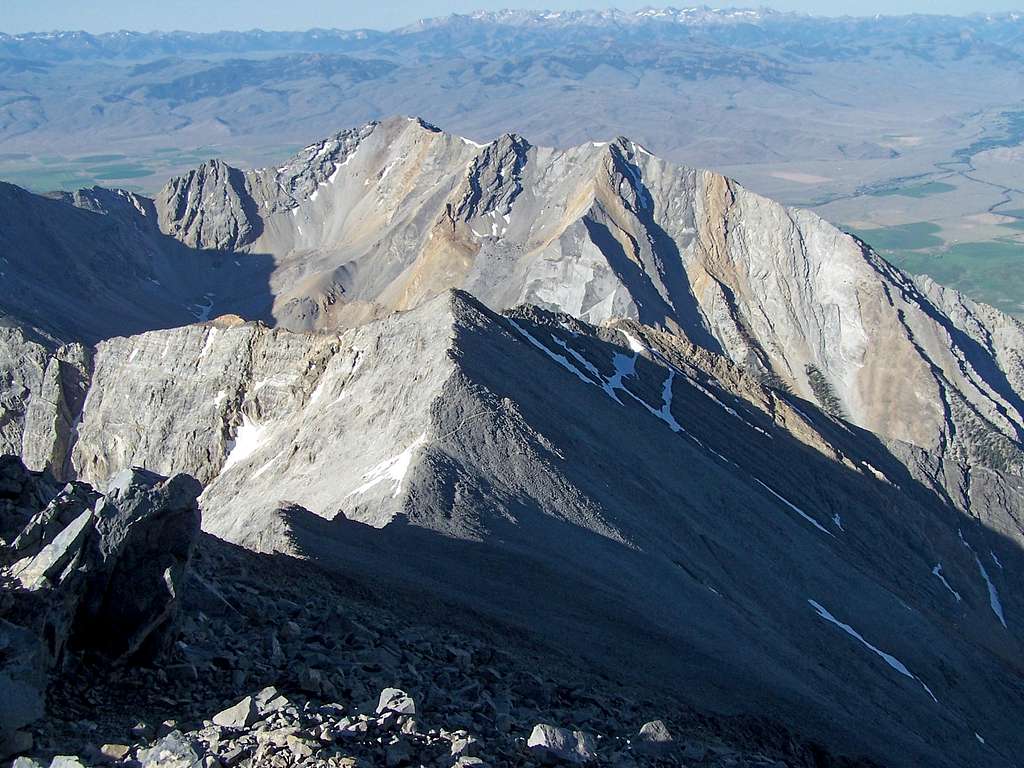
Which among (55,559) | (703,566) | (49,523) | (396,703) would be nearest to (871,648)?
(703,566)

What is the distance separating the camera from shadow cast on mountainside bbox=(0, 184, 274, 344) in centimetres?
11494

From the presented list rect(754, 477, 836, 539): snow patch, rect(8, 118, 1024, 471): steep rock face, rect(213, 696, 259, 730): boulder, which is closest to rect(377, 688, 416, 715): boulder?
rect(213, 696, 259, 730): boulder

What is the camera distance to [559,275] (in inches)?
4865

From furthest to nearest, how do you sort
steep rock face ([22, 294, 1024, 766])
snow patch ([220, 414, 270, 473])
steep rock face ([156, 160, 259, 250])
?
steep rock face ([156, 160, 259, 250]) → snow patch ([220, 414, 270, 473]) → steep rock face ([22, 294, 1024, 766])

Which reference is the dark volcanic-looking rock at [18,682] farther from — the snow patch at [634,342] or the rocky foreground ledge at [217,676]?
the snow patch at [634,342]

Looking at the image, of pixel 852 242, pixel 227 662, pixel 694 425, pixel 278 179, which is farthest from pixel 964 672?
pixel 278 179

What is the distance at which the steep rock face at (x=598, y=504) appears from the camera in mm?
34531

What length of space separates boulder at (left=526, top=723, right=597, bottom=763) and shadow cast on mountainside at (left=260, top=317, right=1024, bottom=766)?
11.5 meters

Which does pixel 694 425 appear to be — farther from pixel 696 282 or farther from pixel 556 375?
pixel 696 282

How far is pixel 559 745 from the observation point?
56.0 feet

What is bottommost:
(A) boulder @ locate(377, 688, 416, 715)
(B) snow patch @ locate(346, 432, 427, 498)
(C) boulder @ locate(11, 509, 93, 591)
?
(B) snow patch @ locate(346, 432, 427, 498)

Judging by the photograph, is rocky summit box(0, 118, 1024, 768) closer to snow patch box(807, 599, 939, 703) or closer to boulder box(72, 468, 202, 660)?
boulder box(72, 468, 202, 660)

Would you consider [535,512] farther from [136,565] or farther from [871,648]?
[136,565]

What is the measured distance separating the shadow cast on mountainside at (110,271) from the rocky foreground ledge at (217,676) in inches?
3228
